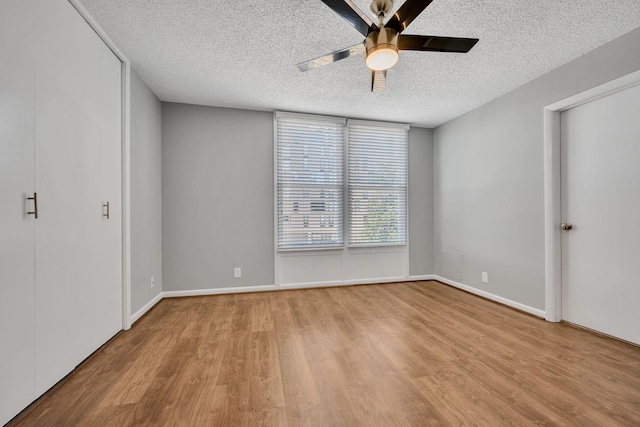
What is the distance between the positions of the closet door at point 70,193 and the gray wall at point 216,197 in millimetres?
1145

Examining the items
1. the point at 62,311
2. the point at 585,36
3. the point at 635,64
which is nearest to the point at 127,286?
the point at 62,311

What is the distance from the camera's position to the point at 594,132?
7.69 ft

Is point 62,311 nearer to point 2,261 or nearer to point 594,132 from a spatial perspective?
point 2,261

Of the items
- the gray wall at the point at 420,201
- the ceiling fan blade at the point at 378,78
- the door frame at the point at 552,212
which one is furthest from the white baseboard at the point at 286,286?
the ceiling fan blade at the point at 378,78

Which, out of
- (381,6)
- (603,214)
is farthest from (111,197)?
(603,214)

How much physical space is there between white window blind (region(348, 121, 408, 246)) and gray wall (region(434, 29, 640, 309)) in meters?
0.69

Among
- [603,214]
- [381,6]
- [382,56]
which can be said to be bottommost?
[603,214]

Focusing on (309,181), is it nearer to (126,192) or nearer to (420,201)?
(420,201)

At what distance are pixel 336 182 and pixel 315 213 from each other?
58cm

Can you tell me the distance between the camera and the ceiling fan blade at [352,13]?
1353 mm

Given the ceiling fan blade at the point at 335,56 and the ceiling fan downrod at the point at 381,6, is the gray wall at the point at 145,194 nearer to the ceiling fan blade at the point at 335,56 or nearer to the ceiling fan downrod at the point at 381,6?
the ceiling fan blade at the point at 335,56

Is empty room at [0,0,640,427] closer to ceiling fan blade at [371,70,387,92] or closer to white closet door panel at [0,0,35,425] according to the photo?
white closet door panel at [0,0,35,425]

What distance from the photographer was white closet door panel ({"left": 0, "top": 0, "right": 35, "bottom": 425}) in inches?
49.3

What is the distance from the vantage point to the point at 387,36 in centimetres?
156
